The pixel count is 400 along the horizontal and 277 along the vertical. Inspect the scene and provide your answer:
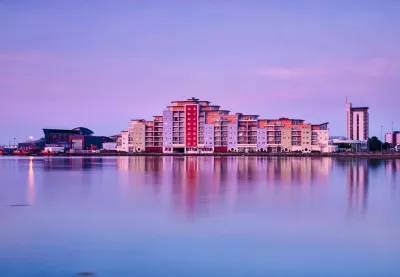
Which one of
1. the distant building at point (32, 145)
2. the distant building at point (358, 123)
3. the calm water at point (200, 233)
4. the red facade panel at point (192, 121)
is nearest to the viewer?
the calm water at point (200, 233)

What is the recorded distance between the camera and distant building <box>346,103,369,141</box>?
119 meters

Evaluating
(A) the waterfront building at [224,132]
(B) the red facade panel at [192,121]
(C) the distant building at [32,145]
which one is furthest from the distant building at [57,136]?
(B) the red facade panel at [192,121]

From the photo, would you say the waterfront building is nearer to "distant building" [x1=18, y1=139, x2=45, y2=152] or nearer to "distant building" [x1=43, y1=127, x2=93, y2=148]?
"distant building" [x1=43, y1=127, x2=93, y2=148]

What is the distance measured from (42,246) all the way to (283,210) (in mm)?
7916

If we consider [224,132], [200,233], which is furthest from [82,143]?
[200,233]

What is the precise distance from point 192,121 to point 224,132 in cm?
584

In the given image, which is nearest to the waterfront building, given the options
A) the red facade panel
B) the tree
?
the red facade panel

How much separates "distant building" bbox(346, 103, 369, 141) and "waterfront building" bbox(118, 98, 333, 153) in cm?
3314

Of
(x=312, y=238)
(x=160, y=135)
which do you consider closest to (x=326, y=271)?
(x=312, y=238)

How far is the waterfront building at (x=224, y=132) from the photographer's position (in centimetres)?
8506

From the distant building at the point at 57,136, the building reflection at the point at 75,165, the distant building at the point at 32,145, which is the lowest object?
the building reflection at the point at 75,165

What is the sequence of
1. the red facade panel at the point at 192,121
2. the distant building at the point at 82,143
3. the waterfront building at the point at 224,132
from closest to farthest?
the waterfront building at the point at 224,132
the red facade panel at the point at 192,121
the distant building at the point at 82,143

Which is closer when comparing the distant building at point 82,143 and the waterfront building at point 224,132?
the waterfront building at point 224,132

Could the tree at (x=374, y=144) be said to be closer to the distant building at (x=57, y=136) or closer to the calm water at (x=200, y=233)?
the distant building at (x=57, y=136)
